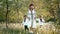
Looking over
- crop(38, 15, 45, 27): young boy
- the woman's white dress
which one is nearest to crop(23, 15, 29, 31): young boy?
the woman's white dress

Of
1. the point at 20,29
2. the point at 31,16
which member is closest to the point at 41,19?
the point at 31,16

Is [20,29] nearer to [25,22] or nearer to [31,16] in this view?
[25,22]

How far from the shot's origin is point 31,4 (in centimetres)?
306

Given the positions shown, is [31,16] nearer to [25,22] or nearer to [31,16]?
[31,16]

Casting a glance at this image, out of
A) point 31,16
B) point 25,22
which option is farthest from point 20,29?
point 31,16

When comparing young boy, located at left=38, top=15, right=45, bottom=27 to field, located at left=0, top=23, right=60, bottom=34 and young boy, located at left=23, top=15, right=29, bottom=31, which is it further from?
young boy, located at left=23, top=15, right=29, bottom=31

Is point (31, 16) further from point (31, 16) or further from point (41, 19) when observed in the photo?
point (41, 19)

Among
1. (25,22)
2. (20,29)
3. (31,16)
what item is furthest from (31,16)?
(20,29)

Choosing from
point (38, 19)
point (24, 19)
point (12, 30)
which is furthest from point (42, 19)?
point (12, 30)

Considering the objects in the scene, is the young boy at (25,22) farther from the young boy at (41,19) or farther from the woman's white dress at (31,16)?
the young boy at (41,19)

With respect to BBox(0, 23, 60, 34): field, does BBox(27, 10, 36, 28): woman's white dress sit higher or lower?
higher

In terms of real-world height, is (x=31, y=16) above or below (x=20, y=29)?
above

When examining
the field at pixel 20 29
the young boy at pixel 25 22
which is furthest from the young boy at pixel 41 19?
the young boy at pixel 25 22

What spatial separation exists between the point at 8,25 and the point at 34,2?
0.48 m
